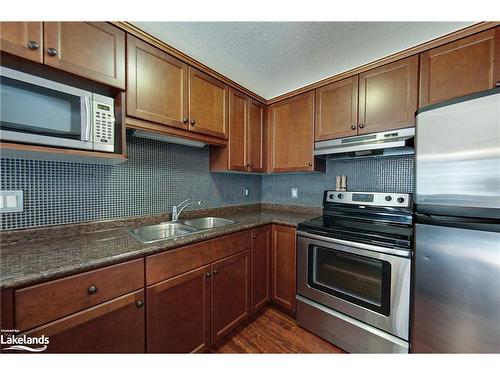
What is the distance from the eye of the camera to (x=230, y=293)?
1.55 metres

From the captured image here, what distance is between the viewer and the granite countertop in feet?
2.48

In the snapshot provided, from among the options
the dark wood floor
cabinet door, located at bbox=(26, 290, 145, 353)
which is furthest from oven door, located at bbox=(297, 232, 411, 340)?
cabinet door, located at bbox=(26, 290, 145, 353)

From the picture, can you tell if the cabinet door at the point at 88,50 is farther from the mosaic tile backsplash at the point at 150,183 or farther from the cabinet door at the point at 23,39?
the mosaic tile backsplash at the point at 150,183

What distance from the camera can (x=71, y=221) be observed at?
1291 mm

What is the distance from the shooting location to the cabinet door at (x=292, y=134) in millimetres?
2029

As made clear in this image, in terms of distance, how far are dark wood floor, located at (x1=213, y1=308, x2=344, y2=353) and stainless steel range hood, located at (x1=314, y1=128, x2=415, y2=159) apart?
1.62 meters

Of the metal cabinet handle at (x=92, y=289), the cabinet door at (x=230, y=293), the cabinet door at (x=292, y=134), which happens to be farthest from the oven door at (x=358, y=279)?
the metal cabinet handle at (x=92, y=289)

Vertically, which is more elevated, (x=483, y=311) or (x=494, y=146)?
(x=494, y=146)

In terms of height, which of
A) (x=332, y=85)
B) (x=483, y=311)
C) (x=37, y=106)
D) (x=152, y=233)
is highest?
(x=332, y=85)

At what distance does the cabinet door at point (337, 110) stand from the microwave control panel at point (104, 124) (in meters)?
1.73

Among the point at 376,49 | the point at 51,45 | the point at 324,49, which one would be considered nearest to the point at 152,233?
the point at 51,45

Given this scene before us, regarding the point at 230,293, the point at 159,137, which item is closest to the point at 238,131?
the point at 159,137
